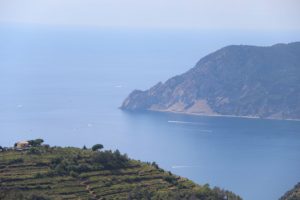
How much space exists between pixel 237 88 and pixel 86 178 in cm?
7261

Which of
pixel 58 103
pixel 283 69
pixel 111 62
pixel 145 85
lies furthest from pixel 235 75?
pixel 111 62

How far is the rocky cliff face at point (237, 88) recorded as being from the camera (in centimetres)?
9156

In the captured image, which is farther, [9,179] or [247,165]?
[247,165]

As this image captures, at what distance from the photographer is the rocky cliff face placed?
91.6 m

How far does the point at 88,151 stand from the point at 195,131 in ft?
151

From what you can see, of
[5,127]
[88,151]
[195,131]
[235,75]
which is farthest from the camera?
[235,75]

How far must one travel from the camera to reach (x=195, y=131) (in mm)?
76938

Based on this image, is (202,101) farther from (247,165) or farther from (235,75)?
(247,165)

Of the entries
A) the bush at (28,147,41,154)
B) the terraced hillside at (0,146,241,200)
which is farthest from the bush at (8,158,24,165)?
the bush at (28,147,41,154)

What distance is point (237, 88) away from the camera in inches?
3917

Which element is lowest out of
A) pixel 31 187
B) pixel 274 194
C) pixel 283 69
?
pixel 274 194

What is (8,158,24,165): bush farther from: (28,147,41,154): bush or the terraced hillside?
(28,147,41,154): bush

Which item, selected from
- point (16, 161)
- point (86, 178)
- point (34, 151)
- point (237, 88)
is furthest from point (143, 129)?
point (86, 178)

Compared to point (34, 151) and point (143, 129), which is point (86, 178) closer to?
point (34, 151)
